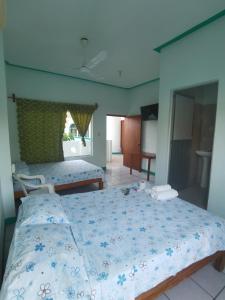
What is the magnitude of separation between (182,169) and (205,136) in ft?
3.70

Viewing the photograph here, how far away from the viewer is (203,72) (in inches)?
98.0

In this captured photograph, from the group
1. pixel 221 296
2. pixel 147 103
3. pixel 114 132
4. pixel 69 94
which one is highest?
pixel 69 94

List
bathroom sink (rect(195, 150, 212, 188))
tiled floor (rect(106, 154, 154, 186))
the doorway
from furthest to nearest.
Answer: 1. the doorway
2. tiled floor (rect(106, 154, 154, 186))
3. bathroom sink (rect(195, 150, 212, 188))

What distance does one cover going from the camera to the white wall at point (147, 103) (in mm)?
4893

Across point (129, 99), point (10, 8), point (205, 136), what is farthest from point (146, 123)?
point (10, 8)

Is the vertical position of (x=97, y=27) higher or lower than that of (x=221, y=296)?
higher

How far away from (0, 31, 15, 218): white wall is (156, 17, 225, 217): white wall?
2.64 metres

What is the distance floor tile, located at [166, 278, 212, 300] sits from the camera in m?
1.40

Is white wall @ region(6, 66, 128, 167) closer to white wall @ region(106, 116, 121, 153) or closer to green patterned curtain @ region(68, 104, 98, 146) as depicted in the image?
green patterned curtain @ region(68, 104, 98, 146)

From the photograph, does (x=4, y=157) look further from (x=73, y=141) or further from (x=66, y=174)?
(x=73, y=141)

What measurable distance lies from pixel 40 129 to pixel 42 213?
11.0 ft

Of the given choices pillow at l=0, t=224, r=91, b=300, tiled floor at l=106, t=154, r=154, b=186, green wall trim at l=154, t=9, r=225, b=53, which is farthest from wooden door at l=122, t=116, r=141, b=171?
pillow at l=0, t=224, r=91, b=300

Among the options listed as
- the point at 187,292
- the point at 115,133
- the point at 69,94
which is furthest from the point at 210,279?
the point at 115,133

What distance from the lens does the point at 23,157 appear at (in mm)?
4105
